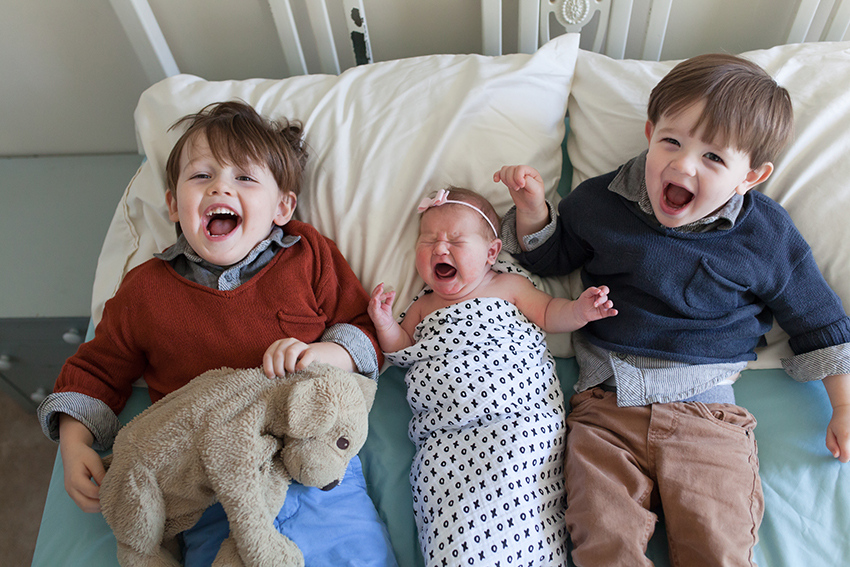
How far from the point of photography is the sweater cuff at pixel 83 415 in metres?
→ 0.92

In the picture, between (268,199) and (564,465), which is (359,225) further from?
(564,465)

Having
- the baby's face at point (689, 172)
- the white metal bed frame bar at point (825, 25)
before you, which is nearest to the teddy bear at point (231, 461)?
the baby's face at point (689, 172)

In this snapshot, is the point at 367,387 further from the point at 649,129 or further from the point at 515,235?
the point at 649,129

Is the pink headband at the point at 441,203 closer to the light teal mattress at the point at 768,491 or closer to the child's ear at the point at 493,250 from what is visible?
the child's ear at the point at 493,250

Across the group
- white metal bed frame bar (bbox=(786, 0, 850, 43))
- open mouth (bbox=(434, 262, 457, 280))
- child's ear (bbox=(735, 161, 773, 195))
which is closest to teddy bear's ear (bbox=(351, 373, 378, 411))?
open mouth (bbox=(434, 262, 457, 280))

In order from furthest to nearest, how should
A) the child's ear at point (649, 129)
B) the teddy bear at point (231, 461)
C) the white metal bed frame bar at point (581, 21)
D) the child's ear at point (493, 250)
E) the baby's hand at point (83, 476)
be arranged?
1. the white metal bed frame bar at point (581, 21)
2. the child's ear at point (493, 250)
3. the child's ear at point (649, 129)
4. the baby's hand at point (83, 476)
5. the teddy bear at point (231, 461)

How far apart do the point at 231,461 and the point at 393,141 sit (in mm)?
718

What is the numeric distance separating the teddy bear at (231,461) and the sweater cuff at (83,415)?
15 cm

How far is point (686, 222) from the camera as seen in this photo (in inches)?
36.2

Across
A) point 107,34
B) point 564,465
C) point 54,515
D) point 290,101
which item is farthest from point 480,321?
point 107,34

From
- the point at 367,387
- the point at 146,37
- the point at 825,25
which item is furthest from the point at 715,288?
the point at 146,37

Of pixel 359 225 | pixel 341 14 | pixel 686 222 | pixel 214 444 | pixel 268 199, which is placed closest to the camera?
pixel 214 444

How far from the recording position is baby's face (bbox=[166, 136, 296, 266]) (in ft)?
3.20

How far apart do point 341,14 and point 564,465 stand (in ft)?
3.81
